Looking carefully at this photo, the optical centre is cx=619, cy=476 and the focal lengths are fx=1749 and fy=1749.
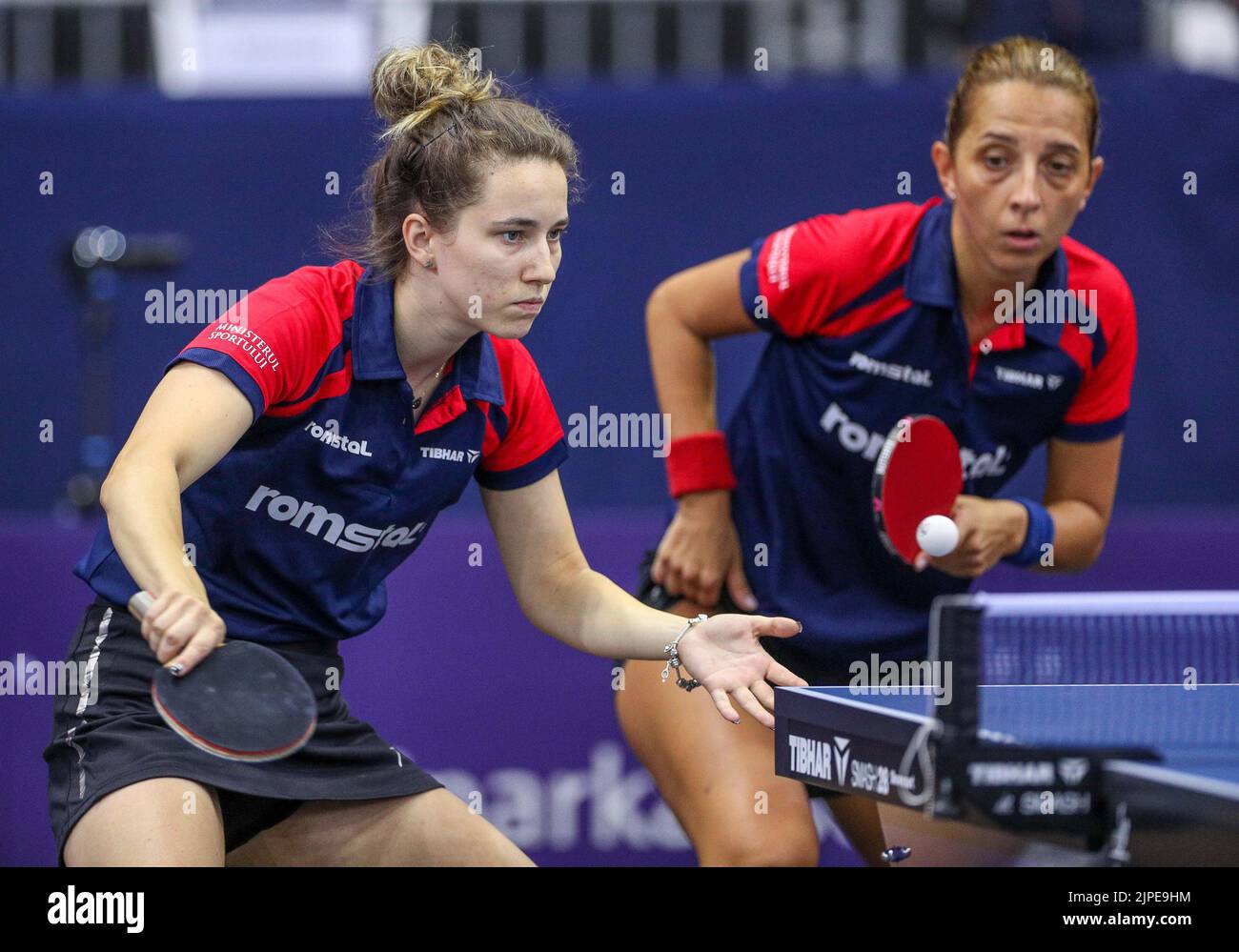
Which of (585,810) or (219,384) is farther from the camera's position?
(585,810)

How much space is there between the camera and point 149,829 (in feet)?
7.32

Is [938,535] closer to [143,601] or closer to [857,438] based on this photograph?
[857,438]

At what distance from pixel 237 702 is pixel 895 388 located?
1.48m

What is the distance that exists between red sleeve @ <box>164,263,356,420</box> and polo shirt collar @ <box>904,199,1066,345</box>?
1.09 metres

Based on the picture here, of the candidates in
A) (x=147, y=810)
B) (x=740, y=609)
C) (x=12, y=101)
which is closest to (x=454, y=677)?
(x=740, y=609)

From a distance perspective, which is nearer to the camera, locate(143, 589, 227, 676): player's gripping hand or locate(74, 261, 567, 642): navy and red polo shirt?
locate(143, 589, 227, 676): player's gripping hand

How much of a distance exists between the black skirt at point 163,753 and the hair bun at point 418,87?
82 cm

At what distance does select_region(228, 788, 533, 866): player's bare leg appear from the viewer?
8.54ft

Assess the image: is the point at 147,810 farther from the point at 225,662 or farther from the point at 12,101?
the point at 12,101

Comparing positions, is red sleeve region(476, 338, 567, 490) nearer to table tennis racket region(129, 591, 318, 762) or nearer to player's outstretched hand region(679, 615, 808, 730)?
player's outstretched hand region(679, 615, 808, 730)

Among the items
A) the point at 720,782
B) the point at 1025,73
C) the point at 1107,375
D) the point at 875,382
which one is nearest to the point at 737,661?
the point at 720,782

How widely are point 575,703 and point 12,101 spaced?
289cm

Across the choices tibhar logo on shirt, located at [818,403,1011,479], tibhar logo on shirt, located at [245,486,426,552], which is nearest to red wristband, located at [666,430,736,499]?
tibhar logo on shirt, located at [818,403,1011,479]

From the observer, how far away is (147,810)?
2256 millimetres
